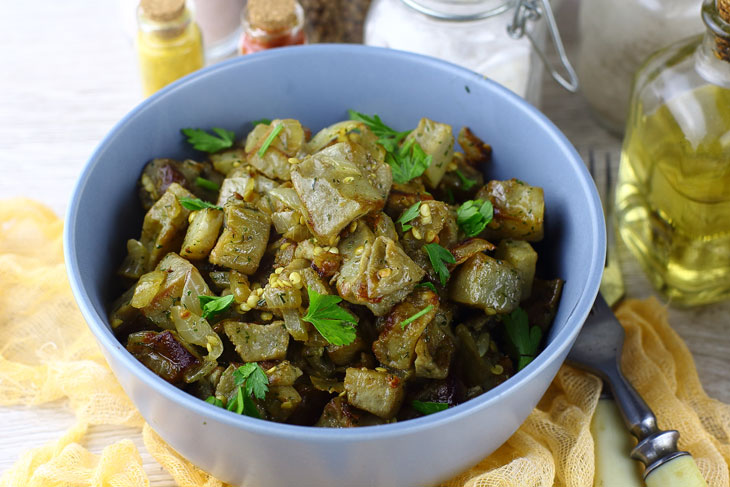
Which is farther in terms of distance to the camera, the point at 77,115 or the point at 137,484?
the point at 77,115

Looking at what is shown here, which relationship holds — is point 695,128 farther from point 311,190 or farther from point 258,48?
point 258,48

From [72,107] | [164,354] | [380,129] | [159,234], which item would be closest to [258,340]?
[164,354]

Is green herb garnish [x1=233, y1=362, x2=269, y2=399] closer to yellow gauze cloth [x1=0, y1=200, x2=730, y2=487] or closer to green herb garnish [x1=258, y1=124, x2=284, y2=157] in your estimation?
yellow gauze cloth [x1=0, y1=200, x2=730, y2=487]

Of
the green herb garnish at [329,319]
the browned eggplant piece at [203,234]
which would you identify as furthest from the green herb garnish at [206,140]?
the green herb garnish at [329,319]

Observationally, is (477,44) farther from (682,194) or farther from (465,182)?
(682,194)

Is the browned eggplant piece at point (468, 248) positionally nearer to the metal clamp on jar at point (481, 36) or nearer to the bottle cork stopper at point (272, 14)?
the metal clamp on jar at point (481, 36)

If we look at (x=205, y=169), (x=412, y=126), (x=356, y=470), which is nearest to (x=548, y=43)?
(x=412, y=126)
